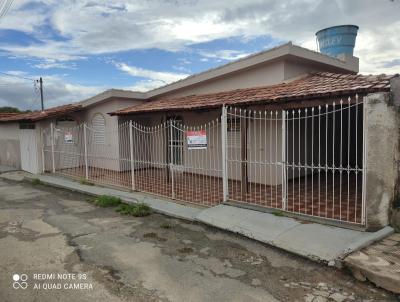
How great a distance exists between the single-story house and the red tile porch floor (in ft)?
0.12

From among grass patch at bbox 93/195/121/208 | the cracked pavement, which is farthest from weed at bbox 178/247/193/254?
grass patch at bbox 93/195/121/208

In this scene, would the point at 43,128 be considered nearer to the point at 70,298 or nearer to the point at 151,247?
the point at 151,247

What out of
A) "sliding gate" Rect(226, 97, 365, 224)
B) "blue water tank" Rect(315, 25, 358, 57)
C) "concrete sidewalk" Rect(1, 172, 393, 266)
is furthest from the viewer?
"blue water tank" Rect(315, 25, 358, 57)

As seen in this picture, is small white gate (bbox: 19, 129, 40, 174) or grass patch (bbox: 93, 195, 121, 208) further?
small white gate (bbox: 19, 129, 40, 174)

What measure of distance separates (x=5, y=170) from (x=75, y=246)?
475 inches

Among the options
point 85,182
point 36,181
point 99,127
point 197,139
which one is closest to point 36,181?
point 36,181

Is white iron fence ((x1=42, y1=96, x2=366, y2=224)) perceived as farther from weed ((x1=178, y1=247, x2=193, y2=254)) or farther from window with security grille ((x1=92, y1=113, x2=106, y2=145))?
weed ((x1=178, y1=247, x2=193, y2=254))

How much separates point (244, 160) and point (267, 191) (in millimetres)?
1481

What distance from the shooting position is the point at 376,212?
5.17m

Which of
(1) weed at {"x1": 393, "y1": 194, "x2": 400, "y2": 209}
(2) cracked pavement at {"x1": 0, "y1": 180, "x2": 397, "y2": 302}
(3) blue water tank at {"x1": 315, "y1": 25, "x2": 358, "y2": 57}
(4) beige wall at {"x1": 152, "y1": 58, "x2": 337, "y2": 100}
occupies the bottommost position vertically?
(2) cracked pavement at {"x1": 0, "y1": 180, "x2": 397, "y2": 302}

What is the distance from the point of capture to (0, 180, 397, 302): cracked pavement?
393 centimetres

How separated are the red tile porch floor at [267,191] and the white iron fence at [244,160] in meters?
0.02

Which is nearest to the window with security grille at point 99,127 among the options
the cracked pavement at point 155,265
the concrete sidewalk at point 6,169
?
the concrete sidewalk at point 6,169

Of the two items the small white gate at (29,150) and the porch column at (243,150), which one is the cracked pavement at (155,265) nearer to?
the porch column at (243,150)
